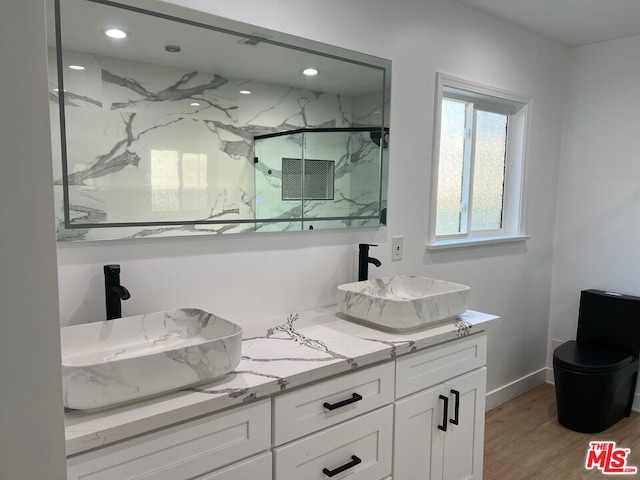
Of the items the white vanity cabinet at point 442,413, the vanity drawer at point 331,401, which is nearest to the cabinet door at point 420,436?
the white vanity cabinet at point 442,413

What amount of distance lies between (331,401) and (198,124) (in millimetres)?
1048

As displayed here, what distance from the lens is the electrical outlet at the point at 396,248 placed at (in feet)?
7.65

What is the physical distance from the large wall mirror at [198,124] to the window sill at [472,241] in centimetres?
61

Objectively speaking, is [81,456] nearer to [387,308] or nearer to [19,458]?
[19,458]

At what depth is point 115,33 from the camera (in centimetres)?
145

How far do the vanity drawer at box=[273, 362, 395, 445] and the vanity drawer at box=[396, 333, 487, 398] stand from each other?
7cm

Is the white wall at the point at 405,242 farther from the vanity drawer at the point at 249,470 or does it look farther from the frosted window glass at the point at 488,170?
the vanity drawer at the point at 249,470

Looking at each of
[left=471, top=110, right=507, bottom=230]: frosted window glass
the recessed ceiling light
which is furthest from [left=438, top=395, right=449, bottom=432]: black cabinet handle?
the recessed ceiling light

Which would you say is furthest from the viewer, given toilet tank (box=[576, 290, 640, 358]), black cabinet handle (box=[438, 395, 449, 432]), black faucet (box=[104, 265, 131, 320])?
toilet tank (box=[576, 290, 640, 358])

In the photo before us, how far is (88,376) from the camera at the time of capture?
3.38 feet

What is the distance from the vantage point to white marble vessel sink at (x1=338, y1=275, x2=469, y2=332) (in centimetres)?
170

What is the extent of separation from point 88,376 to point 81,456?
0.17 metres
